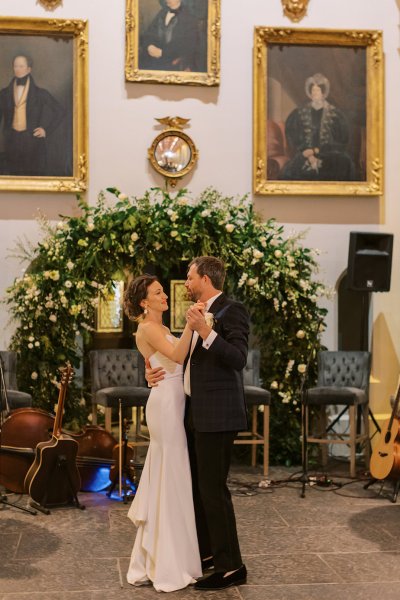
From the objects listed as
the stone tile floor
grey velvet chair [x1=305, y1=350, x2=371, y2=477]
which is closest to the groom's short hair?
the stone tile floor

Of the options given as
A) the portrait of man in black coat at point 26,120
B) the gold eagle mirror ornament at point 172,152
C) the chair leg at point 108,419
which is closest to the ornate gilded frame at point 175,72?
the gold eagle mirror ornament at point 172,152

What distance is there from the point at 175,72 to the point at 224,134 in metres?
0.78

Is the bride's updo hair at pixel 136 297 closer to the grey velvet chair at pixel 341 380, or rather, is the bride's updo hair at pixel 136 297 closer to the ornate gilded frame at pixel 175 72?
the grey velvet chair at pixel 341 380

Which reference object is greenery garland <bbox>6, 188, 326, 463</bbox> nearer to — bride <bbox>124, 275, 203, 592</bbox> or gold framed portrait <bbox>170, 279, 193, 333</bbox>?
gold framed portrait <bbox>170, 279, 193, 333</bbox>

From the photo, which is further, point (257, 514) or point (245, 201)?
point (245, 201)

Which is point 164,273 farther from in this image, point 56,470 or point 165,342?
point 165,342

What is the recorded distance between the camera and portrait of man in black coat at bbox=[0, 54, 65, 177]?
8.51 meters

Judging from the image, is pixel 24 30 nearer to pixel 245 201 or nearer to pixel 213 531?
pixel 245 201

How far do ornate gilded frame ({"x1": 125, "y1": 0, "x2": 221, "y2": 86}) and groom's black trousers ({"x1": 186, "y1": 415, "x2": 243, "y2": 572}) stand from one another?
16.6 ft

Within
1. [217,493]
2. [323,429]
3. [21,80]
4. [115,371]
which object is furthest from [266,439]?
[21,80]

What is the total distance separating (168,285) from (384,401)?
248cm

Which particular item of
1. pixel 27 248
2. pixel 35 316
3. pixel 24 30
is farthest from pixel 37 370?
pixel 24 30

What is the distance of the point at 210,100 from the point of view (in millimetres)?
8766

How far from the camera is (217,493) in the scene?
4.43 metres
